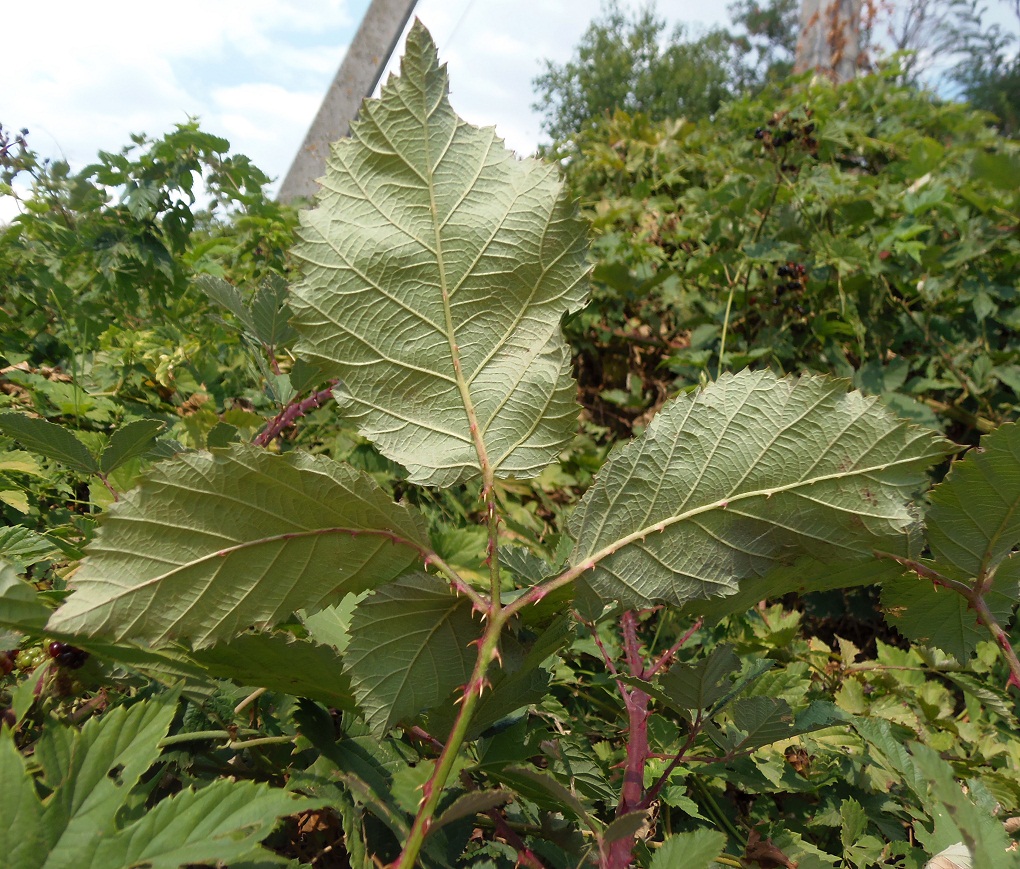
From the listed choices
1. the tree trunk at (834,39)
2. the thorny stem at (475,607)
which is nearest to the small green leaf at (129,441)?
the thorny stem at (475,607)

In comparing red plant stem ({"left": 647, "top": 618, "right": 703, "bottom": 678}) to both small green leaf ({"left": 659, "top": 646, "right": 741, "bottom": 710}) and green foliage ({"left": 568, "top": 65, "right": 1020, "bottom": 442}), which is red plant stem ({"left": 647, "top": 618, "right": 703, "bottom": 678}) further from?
green foliage ({"left": 568, "top": 65, "right": 1020, "bottom": 442})

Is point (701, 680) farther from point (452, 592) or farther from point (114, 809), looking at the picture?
point (114, 809)

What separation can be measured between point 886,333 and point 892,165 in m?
1.06

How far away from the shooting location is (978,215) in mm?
2113

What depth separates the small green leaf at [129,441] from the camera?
704 millimetres

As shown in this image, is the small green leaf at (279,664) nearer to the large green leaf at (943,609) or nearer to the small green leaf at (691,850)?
the small green leaf at (691,850)

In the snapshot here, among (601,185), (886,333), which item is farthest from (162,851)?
(601,185)

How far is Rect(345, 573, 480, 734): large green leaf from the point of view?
488 millimetres

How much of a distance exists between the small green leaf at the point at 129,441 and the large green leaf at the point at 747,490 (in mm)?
452

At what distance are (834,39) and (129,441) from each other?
6694 mm

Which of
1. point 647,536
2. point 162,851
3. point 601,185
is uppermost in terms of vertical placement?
point 601,185

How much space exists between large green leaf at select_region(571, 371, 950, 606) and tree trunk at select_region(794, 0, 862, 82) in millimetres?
6087

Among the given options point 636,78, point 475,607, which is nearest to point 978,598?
point 475,607

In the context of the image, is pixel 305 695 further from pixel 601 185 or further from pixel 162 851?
pixel 601 185
